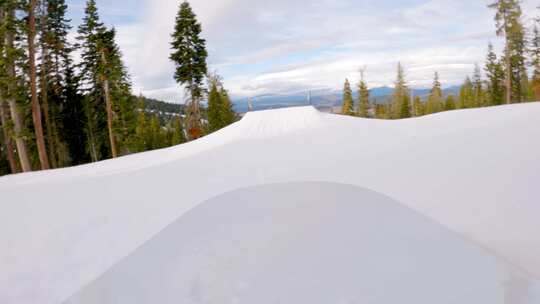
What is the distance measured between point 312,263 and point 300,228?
0.83 metres

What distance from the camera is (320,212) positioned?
17.3ft

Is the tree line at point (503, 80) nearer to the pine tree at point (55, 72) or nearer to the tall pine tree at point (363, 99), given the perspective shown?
the tall pine tree at point (363, 99)

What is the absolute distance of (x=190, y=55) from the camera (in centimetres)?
2362

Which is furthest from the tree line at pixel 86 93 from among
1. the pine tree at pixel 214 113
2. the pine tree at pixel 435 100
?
the pine tree at pixel 435 100

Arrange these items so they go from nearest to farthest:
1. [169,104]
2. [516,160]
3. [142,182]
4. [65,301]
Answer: [65,301] < [516,160] < [142,182] < [169,104]

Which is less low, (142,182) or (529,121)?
(529,121)

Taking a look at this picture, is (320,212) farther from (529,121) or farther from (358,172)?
(529,121)

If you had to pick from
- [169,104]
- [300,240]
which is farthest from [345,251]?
[169,104]

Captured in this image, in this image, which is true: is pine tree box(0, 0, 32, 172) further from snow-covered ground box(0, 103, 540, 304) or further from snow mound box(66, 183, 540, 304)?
snow mound box(66, 183, 540, 304)

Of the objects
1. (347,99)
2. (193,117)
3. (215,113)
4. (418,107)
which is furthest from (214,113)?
(418,107)

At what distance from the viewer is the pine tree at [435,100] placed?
196 ft

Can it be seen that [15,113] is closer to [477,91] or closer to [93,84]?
[93,84]

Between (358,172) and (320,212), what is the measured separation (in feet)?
6.41

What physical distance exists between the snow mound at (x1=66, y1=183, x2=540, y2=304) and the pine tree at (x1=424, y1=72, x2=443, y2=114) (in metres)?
59.5
